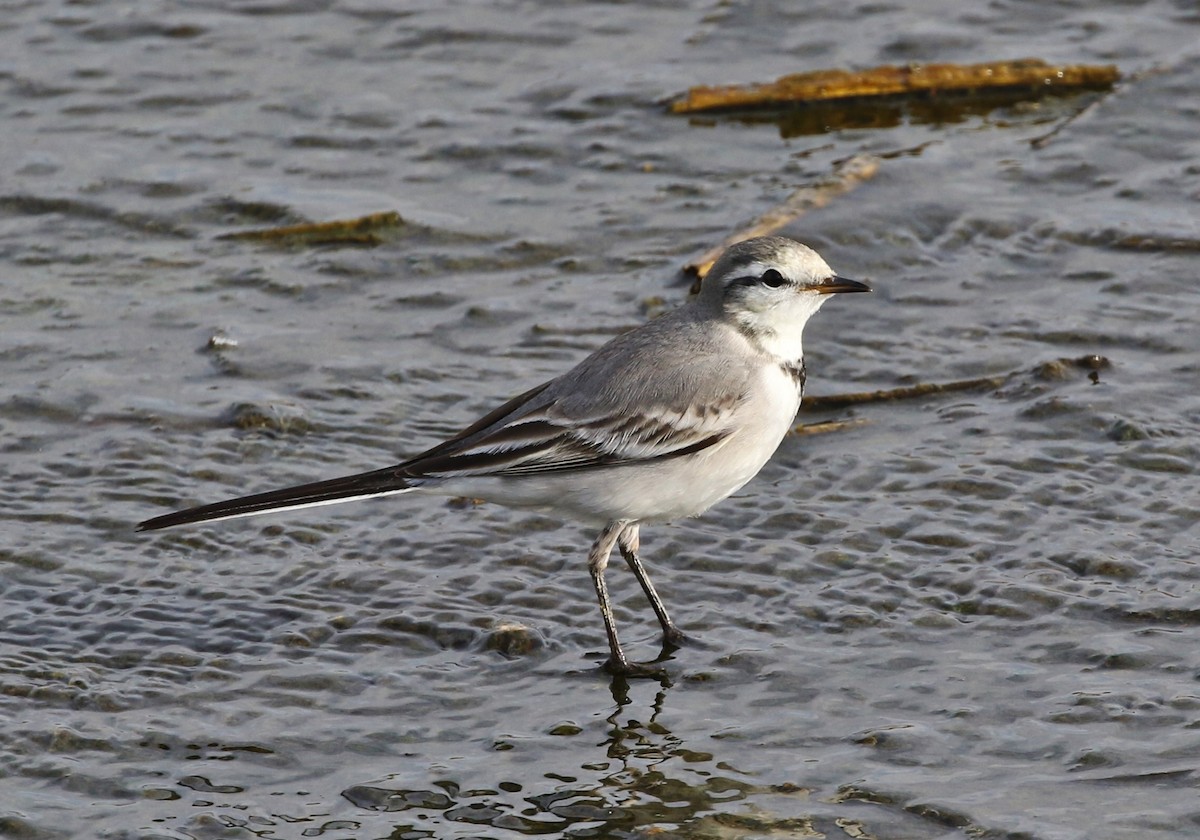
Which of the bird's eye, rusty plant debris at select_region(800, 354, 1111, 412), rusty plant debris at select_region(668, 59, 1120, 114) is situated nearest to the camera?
the bird's eye

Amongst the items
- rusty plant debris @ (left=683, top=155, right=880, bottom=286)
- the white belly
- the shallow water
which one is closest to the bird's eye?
the white belly

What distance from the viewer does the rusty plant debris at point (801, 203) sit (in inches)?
395

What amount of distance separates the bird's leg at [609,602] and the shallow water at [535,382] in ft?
0.27

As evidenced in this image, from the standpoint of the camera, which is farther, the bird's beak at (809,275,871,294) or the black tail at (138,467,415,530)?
the bird's beak at (809,275,871,294)

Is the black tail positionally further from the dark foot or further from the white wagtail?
the dark foot

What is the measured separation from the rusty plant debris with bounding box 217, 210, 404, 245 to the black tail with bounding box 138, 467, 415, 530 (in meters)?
3.94

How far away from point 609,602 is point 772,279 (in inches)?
62.5

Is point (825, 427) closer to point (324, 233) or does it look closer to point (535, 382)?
point (535, 382)

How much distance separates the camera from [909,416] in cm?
887

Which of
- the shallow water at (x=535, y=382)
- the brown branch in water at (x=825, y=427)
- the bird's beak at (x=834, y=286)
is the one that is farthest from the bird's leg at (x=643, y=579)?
the brown branch in water at (x=825, y=427)

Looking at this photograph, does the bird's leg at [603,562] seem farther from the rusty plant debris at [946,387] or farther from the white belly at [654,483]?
the rusty plant debris at [946,387]

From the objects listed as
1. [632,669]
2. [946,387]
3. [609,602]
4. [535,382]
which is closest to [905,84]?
[946,387]

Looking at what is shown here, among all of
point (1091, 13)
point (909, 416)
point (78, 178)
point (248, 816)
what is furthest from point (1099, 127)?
point (248, 816)

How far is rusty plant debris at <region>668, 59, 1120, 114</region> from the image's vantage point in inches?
475
